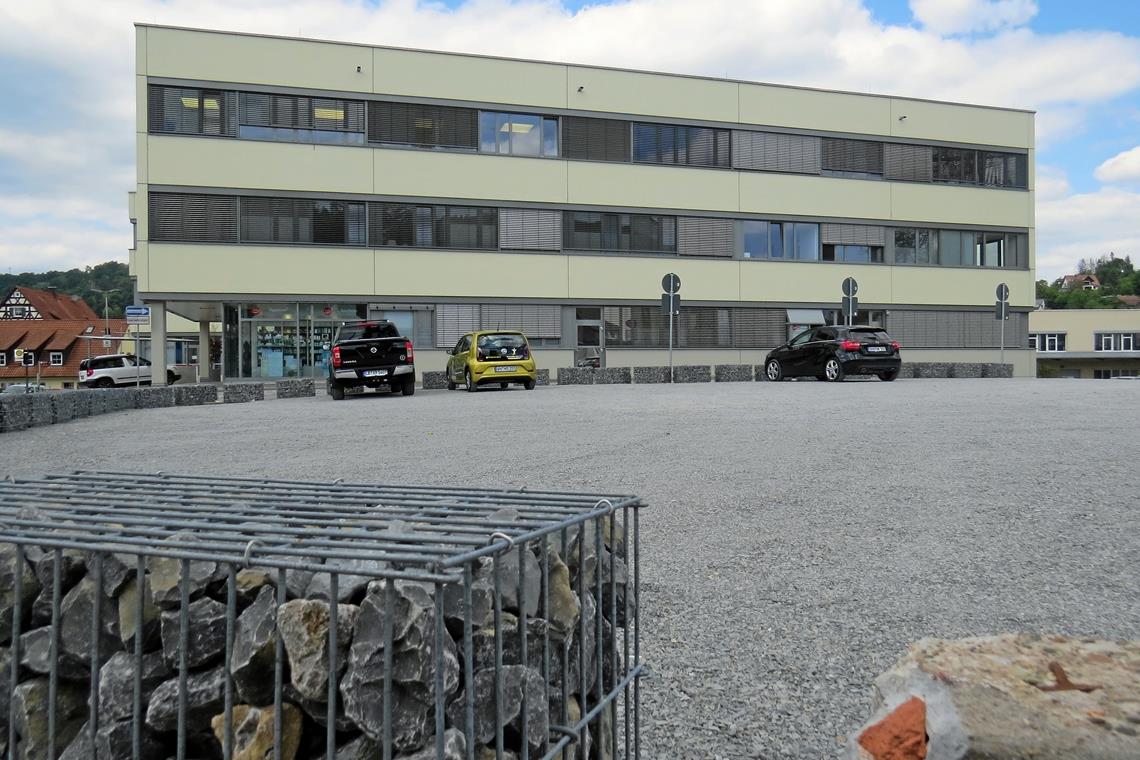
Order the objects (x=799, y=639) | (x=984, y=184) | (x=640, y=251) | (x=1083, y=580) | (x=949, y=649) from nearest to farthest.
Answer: (x=949, y=649), (x=799, y=639), (x=1083, y=580), (x=640, y=251), (x=984, y=184)

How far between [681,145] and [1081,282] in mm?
140465

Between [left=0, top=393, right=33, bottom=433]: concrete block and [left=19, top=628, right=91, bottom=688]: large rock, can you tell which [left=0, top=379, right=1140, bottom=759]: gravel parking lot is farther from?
[left=19, top=628, right=91, bottom=688]: large rock

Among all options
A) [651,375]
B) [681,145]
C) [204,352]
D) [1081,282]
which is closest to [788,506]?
[651,375]

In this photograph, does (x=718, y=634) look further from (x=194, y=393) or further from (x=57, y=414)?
(x=194, y=393)

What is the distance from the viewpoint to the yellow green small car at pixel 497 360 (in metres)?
24.8

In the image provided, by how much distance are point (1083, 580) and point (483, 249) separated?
105 feet

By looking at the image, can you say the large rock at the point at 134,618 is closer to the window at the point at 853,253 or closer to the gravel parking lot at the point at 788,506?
the gravel parking lot at the point at 788,506

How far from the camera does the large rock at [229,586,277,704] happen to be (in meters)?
1.75

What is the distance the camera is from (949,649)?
69.0 inches

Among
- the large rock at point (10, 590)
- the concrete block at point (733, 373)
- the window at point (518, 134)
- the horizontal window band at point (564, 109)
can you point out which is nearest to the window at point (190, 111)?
the horizontal window band at point (564, 109)

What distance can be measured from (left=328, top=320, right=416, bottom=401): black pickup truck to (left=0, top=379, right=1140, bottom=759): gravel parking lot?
5264 millimetres

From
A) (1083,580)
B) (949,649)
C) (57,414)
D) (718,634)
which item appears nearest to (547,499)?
(949,649)

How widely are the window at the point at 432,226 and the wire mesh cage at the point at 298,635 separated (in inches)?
1306

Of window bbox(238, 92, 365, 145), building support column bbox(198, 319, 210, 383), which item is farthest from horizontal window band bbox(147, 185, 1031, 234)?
building support column bbox(198, 319, 210, 383)
